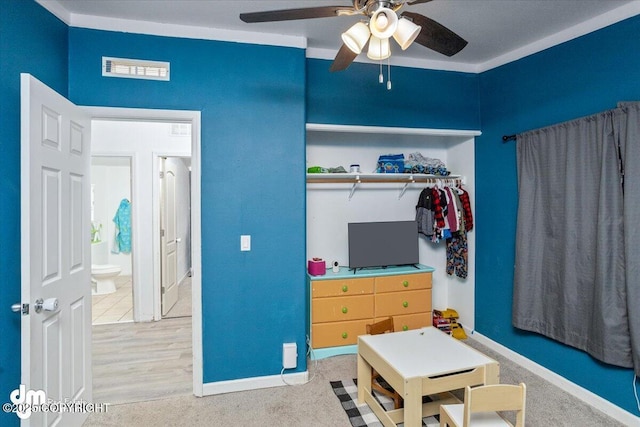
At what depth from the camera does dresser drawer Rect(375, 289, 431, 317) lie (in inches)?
129

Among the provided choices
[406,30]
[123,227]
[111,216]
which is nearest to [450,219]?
[406,30]

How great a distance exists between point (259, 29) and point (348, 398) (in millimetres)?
2829

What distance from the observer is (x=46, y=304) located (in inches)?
65.3

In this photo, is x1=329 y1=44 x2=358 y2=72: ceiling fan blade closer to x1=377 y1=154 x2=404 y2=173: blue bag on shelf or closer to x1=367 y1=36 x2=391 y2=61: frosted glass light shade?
x1=367 y1=36 x2=391 y2=61: frosted glass light shade

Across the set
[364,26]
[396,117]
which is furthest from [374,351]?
[396,117]

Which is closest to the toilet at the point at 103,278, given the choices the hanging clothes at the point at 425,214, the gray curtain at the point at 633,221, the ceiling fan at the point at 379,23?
the hanging clothes at the point at 425,214

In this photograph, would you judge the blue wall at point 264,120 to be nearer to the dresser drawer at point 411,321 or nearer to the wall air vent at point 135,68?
the wall air vent at point 135,68

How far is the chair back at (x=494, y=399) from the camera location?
1519 millimetres

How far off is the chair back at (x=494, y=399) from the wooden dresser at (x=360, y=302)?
167 centimetres

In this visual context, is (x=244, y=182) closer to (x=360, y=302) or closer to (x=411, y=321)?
(x=360, y=302)

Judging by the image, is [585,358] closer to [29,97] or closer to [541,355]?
[541,355]

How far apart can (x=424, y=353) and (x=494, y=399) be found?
1.78 ft

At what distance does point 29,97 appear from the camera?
5.19 feet

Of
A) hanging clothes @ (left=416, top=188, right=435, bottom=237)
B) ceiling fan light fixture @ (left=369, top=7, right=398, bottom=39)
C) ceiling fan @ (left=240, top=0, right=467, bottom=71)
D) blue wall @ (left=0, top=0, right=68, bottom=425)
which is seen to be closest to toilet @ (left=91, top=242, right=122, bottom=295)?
blue wall @ (left=0, top=0, right=68, bottom=425)
